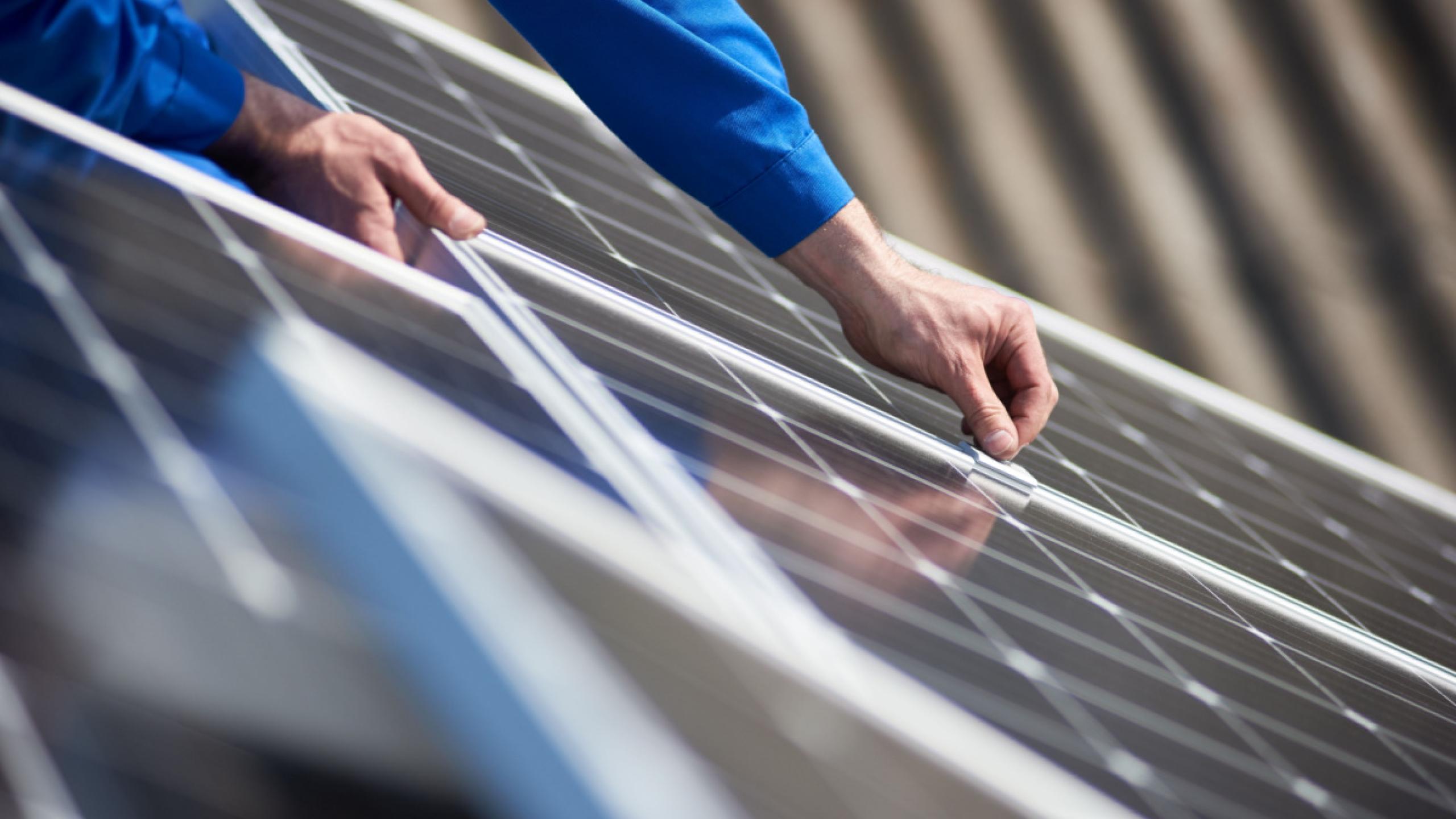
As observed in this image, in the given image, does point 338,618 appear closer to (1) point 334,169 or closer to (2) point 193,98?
(1) point 334,169

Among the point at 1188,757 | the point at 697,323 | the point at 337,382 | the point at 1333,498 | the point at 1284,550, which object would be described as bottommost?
the point at 1333,498

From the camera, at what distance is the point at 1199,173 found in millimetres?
3602

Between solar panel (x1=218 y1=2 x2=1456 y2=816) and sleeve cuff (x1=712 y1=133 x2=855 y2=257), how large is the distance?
0.61 ft

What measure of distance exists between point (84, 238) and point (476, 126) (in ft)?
5.95

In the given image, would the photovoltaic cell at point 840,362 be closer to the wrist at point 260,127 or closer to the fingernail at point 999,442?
the fingernail at point 999,442

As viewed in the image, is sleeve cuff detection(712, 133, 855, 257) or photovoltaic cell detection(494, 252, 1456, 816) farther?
sleeve cuff detection(712, 133, 855, 257)

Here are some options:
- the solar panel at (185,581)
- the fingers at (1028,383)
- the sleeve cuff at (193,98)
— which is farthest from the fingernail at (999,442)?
the sleeve cuff at (193,98)

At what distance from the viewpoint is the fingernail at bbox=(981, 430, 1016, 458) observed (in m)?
1.85

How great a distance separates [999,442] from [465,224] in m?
0.87

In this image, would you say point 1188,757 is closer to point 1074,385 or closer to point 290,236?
point 290,236

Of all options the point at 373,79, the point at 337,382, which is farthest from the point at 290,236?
the point at 373,79

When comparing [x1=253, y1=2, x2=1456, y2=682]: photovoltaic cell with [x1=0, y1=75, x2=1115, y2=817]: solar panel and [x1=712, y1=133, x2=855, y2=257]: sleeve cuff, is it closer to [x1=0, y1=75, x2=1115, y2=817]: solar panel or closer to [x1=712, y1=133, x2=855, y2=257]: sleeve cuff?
[x1=712, y1=133, x2=855, y2=257]: sleeve cuff

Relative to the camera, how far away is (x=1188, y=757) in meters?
1.05

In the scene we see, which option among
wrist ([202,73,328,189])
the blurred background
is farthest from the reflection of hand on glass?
the blurred background
